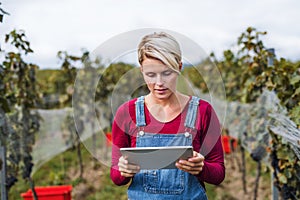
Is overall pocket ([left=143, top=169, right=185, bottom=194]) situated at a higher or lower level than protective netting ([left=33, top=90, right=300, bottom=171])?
lower

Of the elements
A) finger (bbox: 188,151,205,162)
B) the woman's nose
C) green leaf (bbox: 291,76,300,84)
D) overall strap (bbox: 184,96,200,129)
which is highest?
green leaf (bbox: 291,76,300,84)

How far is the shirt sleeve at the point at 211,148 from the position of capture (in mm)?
1896

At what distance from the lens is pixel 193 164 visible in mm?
1761

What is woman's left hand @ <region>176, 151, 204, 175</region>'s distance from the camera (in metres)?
1.76

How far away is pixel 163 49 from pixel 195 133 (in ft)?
1.22

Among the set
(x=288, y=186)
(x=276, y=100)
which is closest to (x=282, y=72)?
(x=276, y=100)

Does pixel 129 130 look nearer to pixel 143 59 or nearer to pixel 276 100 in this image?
pixel 143 59

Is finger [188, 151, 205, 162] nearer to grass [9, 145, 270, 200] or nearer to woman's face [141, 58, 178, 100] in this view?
woman's face [141, 58, 178, 100]

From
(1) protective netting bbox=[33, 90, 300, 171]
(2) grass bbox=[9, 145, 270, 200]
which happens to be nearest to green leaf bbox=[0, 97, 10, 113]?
(1) protective netting bbox=[33, 90, 300, 171]

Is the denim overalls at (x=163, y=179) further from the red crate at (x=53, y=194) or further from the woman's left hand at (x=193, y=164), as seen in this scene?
the red crate at (x=53, y=194)

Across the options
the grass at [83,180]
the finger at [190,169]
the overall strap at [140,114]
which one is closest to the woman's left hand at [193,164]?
the finger at [190,169]

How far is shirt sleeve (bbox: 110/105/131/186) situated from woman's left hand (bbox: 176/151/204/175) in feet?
0.92

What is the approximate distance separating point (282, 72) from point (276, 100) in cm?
24

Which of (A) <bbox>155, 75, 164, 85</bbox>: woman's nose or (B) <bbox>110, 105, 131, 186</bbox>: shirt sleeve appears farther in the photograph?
(B) <bbox>110, 105, 131, 186</bbox>: shirt sleeve
